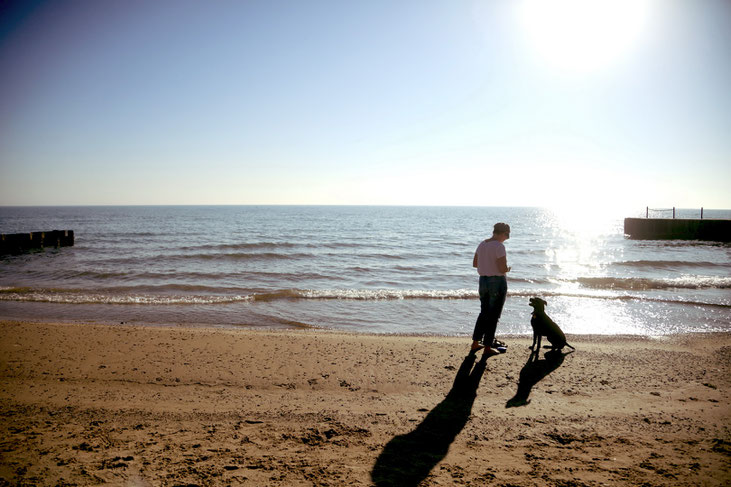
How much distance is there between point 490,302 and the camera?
19.4ft

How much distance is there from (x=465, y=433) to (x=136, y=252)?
2520 cm

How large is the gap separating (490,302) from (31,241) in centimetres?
3338

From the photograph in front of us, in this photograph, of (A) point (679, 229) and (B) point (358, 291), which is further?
(A) point (679, 229)

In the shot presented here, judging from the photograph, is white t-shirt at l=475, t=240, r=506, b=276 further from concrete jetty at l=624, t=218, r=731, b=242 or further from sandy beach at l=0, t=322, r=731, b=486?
concrete jetty at l=624, t=218, r=731, b=242

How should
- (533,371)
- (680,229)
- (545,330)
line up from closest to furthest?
(533,371), (545,330), (680,229)

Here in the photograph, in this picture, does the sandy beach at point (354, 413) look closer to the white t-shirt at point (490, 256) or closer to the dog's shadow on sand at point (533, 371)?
the dog's shadow on sand at point (533, 371)

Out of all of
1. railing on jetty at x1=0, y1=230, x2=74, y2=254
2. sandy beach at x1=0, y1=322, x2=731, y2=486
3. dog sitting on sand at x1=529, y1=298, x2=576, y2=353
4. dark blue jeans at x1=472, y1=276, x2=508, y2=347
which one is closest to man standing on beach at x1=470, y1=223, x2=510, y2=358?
dark blue jeans at x1=472, y1=276, x2=508, y2=347

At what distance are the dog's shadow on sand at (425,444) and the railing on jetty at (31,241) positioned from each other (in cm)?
3159

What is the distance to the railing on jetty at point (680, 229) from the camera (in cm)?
3067

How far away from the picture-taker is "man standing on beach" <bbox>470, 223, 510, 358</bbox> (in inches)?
224

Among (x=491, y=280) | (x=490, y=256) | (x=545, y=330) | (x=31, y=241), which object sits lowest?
(x=545, y=330)

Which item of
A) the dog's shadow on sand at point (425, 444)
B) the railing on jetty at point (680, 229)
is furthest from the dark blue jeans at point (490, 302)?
the railing on jetty at point (680, 229)

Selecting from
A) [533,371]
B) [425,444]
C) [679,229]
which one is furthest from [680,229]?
[425,444]

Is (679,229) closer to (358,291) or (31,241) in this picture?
(358,291)
